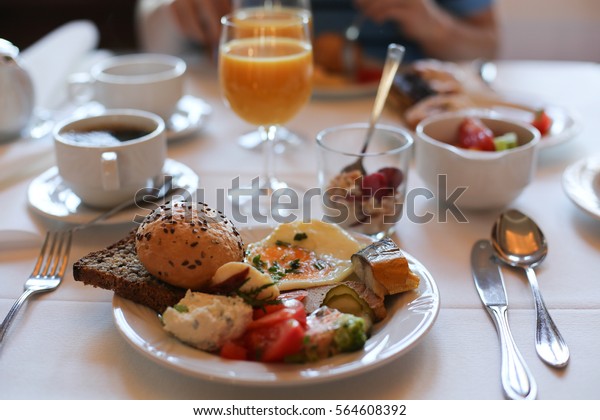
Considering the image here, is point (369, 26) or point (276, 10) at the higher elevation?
point (276, 10)

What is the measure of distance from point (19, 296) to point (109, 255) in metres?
0.16

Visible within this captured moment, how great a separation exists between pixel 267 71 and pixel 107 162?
1.36 ft

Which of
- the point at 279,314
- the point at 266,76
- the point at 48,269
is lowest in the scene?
the point at 48,269

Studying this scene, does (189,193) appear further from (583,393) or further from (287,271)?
(583,393)

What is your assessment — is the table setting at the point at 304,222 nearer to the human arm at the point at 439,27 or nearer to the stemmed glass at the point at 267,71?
the stemmed glass at the point at 267,71

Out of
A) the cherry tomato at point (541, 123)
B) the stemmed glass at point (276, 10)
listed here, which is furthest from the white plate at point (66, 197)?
the cherry tomato at point (541, 123)

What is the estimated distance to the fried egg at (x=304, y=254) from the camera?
101cm

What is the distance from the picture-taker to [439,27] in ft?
7.82

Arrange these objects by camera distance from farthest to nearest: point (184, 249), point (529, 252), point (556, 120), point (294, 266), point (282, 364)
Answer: point (556, 120), point (529, 252), point (294, 266), point (184, 249), point (282, 364)

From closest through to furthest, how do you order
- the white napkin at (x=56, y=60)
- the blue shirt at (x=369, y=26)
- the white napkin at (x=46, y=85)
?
the white napkin at (x=46, y=85), the white napkin at (x=56, y=60), the blue shirt at (x=369, y=26)

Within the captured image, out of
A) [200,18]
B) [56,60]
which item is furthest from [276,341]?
[200,18]

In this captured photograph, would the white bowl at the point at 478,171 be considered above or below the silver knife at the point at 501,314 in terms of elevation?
above

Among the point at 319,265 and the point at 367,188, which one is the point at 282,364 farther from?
the point at 367,188
